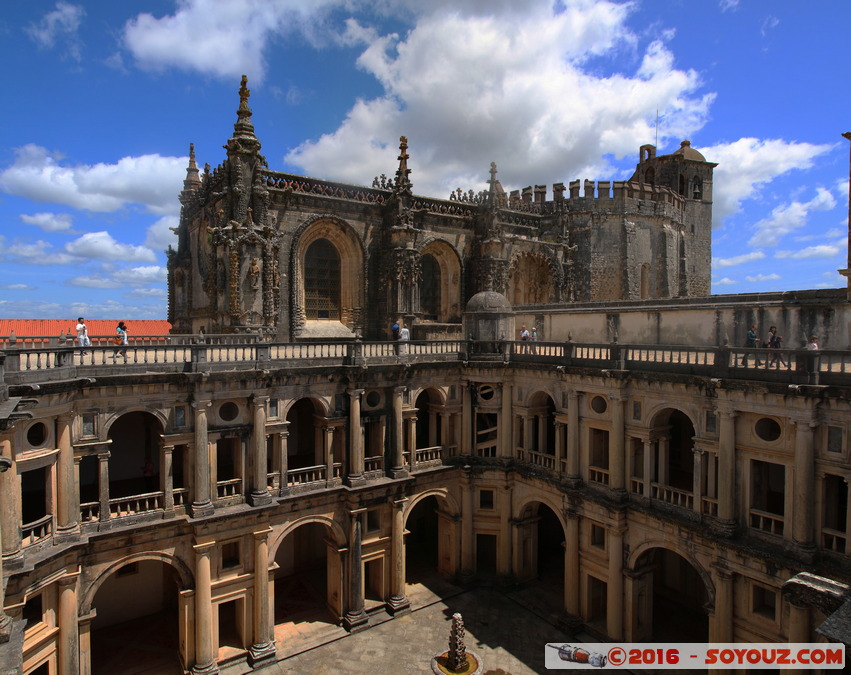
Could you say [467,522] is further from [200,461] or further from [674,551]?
[200,461]

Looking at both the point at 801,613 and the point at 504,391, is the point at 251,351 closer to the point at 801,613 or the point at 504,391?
the point at 504,391

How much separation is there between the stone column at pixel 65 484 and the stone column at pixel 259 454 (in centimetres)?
623

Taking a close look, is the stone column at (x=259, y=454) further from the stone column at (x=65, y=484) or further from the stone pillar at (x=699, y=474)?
the stone pillar at (x=699, y=474)

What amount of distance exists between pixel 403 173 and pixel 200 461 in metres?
19.3

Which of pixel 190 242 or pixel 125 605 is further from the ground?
pixel 190 242

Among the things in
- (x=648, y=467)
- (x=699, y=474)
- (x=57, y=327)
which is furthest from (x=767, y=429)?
(x=57, y=327)

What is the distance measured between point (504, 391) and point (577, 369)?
5.17 metres

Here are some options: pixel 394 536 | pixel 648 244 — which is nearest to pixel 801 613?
pixel 394 536

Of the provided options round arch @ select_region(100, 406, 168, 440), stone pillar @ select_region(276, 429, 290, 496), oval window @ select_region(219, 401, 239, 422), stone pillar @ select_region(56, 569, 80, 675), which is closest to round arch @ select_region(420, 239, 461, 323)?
stone pillar @ select_region(276, 429, 290, 496)

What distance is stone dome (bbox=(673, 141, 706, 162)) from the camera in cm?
4797

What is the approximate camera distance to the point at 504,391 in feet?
91.9

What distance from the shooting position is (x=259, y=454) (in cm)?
2225

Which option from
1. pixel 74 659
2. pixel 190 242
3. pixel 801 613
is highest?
pixel 190 242

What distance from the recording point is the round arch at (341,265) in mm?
29344
